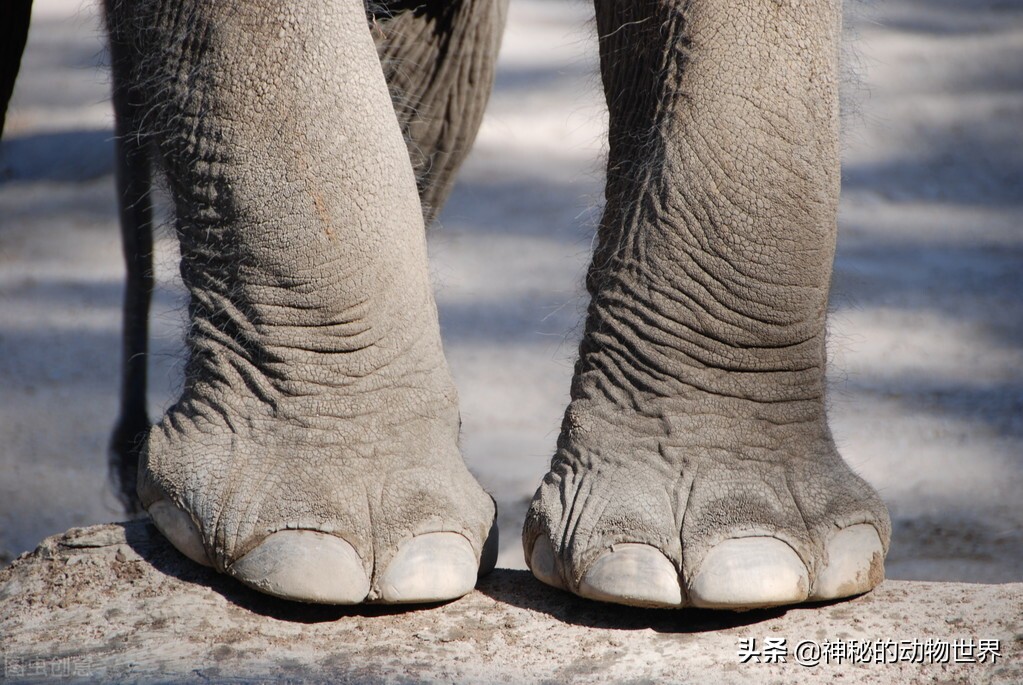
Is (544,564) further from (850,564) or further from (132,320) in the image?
(132,320)

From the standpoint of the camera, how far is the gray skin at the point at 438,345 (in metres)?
0.93

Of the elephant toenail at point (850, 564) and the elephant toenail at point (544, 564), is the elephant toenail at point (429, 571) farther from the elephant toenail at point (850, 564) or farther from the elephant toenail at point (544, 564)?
the elephant toenail at point (850, 564)

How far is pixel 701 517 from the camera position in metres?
0.93

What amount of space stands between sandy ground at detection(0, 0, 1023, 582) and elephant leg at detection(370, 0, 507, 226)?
→ 103 millimetres

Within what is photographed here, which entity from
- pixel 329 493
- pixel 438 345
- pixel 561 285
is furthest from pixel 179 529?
pixel 561 285

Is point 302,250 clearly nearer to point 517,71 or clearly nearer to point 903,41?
point 517,71

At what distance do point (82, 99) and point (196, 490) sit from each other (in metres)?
3.02

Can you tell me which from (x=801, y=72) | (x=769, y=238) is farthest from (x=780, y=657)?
(x=801, y=72)

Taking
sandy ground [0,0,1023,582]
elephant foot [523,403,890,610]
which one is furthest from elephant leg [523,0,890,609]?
sandy ground [0,0,1023,582]

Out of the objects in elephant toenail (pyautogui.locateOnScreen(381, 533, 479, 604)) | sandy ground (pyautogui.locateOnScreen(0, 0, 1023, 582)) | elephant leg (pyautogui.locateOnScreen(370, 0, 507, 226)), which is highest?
elephant leg (pyautogui.locateOnScreen(370, 0, 507, 226))

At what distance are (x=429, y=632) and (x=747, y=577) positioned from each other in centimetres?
24

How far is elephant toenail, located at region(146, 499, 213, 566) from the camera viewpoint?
97 cm

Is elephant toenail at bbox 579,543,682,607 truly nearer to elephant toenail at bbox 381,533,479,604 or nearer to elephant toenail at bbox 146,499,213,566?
elephant toenail at bbox 381,533,479,604

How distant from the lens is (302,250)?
941mm
